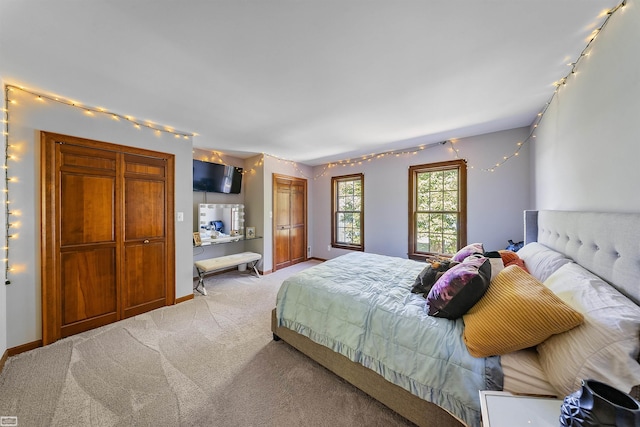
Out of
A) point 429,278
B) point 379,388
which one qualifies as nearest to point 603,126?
point 429,278

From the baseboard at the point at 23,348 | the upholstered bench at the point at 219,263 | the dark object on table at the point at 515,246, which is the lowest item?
the baseboard at the point at 23,348

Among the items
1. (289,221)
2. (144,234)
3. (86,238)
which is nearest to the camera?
(86,238)

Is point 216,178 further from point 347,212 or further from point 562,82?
point 562,82

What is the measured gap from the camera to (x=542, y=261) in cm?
172

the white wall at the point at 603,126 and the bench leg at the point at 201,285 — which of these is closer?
the white wall at the point at 603,126

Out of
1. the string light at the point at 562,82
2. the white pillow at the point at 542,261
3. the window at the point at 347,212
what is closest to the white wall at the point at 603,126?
the string light at the point at 562,82

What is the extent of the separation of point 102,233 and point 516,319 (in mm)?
3729

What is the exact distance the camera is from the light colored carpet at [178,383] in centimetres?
146

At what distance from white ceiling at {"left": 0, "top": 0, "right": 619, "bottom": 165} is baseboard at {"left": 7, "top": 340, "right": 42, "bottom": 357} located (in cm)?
238

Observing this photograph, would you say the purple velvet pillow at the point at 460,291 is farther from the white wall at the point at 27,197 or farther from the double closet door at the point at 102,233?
the white wall at the point at 27,197

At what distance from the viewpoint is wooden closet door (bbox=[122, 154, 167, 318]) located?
269 cm

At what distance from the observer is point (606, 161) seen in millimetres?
1338

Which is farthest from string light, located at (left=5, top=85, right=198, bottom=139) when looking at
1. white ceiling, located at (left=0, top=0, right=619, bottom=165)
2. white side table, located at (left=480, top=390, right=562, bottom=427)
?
white side table, located at (left=480, top=390, right=562, bottom=427)

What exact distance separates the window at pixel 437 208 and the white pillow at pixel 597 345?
2.70 metres
